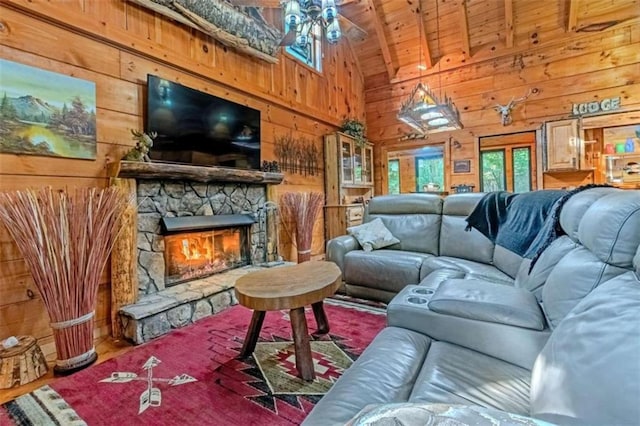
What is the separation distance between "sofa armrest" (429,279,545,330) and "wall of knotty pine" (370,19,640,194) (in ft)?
15.3

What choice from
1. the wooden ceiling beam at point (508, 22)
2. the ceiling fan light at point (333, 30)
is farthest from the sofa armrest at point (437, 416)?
the wooden ceiling beam at point (508, 22)

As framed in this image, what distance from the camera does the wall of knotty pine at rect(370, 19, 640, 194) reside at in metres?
4.50

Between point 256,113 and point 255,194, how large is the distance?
1.01m

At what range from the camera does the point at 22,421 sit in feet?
4.76

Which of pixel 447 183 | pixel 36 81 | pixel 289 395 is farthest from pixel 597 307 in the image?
pixel 447 183

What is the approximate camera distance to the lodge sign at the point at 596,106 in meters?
4.52

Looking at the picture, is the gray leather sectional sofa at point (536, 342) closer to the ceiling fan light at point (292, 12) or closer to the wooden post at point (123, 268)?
the wooden post at point (123, 268)

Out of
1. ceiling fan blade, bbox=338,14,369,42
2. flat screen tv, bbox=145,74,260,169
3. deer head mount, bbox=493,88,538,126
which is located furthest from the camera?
deer head mount, bbox=493,88,538,126

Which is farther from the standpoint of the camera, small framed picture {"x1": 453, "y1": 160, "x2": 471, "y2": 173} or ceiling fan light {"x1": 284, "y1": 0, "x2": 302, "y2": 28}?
small framed picture {"x1": 453, "y1": 160, "x2": 471, "y2": 173}

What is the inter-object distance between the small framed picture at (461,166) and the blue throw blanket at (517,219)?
291cm

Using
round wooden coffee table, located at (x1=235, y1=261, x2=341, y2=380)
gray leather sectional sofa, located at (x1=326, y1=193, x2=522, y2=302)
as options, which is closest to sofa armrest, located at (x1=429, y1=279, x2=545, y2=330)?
round wooden coffee table, located at (x1=235, y1=261, x2=341, y2=380)

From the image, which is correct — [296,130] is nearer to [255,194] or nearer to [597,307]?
[255,194]

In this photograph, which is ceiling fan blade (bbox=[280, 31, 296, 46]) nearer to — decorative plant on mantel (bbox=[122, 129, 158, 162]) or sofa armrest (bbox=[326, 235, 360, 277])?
decorative plant on mantel (bbox=[122, 129, 158, 162])

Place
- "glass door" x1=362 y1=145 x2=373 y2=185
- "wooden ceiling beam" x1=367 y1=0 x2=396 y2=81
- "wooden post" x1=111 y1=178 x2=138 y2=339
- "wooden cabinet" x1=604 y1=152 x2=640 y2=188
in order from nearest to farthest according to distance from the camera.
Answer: "wooden post" x1=111 y1=178 x2=138 y2=339, "wooden cabinet" x1=604 y1=152 x2=640 y2=188, "wooden ceiling beam" x1=367 y1=0 x2=396 y2=81, "glass door" x1=362 y1=145 x2=373 y2=185
